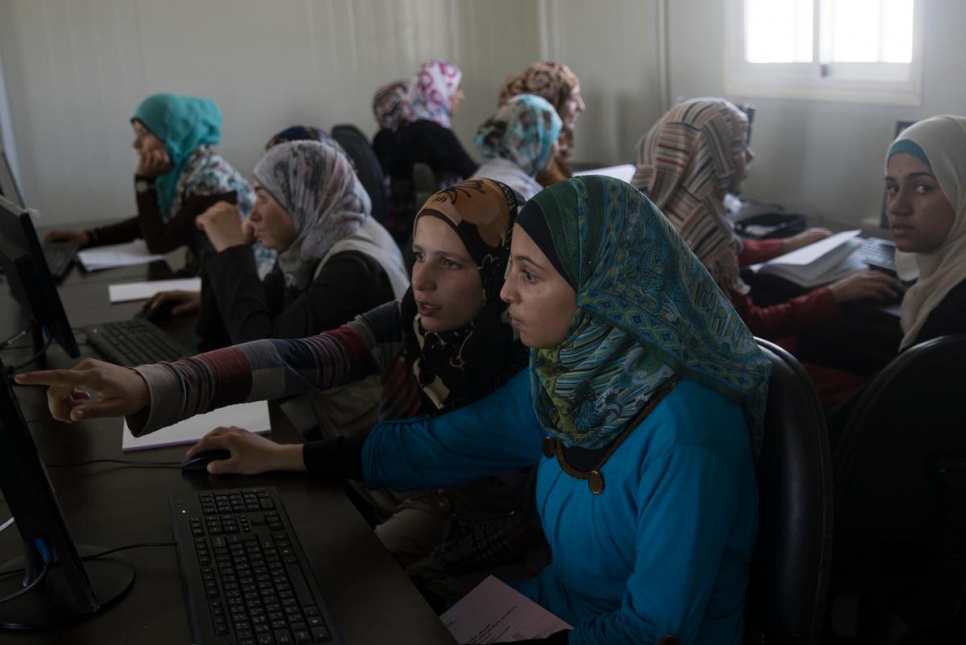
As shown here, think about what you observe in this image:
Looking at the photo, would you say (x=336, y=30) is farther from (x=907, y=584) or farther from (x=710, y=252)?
(x=907, y=584)

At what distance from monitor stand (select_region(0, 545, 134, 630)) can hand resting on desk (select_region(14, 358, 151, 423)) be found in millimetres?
188

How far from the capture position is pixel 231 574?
3.53ft

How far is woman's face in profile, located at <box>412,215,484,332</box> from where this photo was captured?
146 centimetres

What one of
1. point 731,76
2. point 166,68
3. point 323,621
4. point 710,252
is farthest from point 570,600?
point 166,68

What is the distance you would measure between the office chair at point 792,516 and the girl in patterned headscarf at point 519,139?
2.04 m

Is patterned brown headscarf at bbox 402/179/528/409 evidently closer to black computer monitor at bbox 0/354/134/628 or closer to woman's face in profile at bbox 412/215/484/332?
woman's face in profile at bbox 412/215/484/332

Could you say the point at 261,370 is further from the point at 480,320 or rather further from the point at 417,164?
the point at 417,164

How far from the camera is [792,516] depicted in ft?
3.55

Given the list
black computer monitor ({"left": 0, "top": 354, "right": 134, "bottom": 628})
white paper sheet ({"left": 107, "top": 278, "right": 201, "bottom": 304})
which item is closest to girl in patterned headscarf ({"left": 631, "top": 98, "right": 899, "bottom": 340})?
white paper sheet ({"left": 107, "top": 278, "right": 201, "bottom": 304})

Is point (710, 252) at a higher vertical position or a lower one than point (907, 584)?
higher

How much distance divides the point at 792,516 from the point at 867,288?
4.24 ft

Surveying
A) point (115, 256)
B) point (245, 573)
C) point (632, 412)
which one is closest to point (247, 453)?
point (245, 573)

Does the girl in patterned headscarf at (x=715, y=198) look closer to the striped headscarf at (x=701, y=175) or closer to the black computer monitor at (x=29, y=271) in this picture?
the striped headscarf at (x=701, y=175)

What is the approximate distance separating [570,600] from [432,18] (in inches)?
167
